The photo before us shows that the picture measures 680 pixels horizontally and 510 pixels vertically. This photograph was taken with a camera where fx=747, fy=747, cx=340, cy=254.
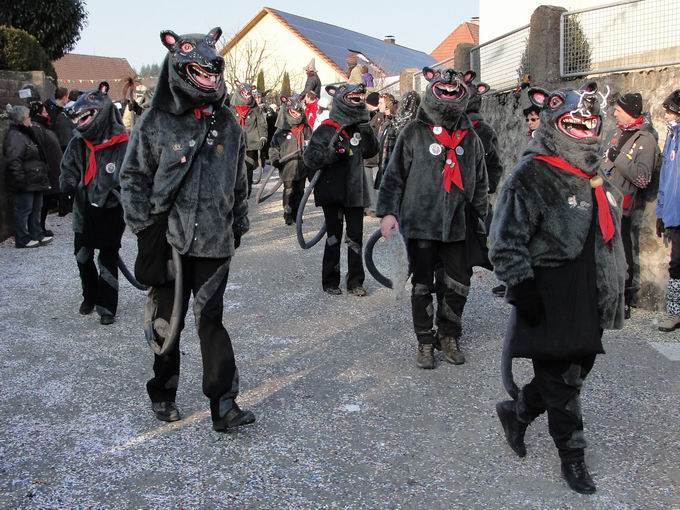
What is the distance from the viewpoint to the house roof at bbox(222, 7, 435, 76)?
136ft

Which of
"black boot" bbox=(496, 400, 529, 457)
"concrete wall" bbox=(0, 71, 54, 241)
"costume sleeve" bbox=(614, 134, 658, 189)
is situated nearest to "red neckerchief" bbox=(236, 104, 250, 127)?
"concrete wall" bbox=(0, 71, 54, 241)

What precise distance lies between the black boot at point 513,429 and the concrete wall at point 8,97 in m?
9.46

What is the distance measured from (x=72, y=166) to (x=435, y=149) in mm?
3361

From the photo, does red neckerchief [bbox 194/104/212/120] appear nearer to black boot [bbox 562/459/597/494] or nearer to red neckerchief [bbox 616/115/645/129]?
black boot [bbox 562/459/597/494]

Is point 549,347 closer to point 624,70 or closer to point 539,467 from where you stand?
point 539,467

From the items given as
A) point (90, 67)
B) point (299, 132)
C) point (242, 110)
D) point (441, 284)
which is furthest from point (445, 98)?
point (90, 67)

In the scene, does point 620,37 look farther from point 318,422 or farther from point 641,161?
point 318,422

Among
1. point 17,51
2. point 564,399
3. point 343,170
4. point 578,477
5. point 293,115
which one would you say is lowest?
point 578,477

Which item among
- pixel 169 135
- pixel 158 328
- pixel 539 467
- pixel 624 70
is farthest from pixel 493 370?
pixel 624 70

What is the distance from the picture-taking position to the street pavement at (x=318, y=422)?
A: 12.1ft

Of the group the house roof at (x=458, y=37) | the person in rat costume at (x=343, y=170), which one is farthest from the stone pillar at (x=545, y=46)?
the house roof at (x=458, y=37)

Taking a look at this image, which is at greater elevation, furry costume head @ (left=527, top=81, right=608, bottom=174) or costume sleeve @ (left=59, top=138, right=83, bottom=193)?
furry costume head @ (left=527, top=81, right=608, bottom=174)

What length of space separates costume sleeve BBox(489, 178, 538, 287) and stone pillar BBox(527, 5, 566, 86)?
5.71m

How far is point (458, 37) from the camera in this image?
181ft
